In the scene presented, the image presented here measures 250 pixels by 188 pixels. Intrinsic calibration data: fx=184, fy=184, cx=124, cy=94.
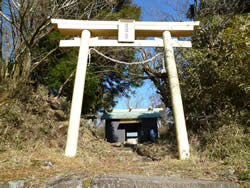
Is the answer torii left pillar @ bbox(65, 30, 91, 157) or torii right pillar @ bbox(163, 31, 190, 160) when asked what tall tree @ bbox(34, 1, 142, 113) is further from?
torii right pillar @ bbox(163, 31, 190, 160)

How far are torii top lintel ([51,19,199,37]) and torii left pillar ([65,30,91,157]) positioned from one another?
204mm

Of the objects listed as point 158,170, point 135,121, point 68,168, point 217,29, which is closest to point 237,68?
point 217,29

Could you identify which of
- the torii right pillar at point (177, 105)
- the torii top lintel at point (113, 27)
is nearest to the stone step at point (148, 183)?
the torii right pillar at point (177, 105)

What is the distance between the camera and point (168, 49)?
15.8 ft

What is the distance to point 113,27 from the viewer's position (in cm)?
492

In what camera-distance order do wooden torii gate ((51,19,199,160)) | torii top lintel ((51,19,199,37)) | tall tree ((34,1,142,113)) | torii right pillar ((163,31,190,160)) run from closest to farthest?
torii right pillar ((163,31,190,160)) < wooden torii gate ((51,19,199,160)) < torii top lintel ((51,19,199,37)) < tall tree ((34,1,142,113))

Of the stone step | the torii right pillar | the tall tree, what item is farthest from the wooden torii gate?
the tall tree

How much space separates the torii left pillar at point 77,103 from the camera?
407 centimetres

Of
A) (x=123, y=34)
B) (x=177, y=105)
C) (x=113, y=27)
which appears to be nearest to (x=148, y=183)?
(x=177, y=105)

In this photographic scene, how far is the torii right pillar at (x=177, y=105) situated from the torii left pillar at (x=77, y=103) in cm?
211

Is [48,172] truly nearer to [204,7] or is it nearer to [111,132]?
[204,7]

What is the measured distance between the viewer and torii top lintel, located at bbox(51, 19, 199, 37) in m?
4.80

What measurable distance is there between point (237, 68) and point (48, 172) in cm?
476

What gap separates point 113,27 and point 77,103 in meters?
2.24
